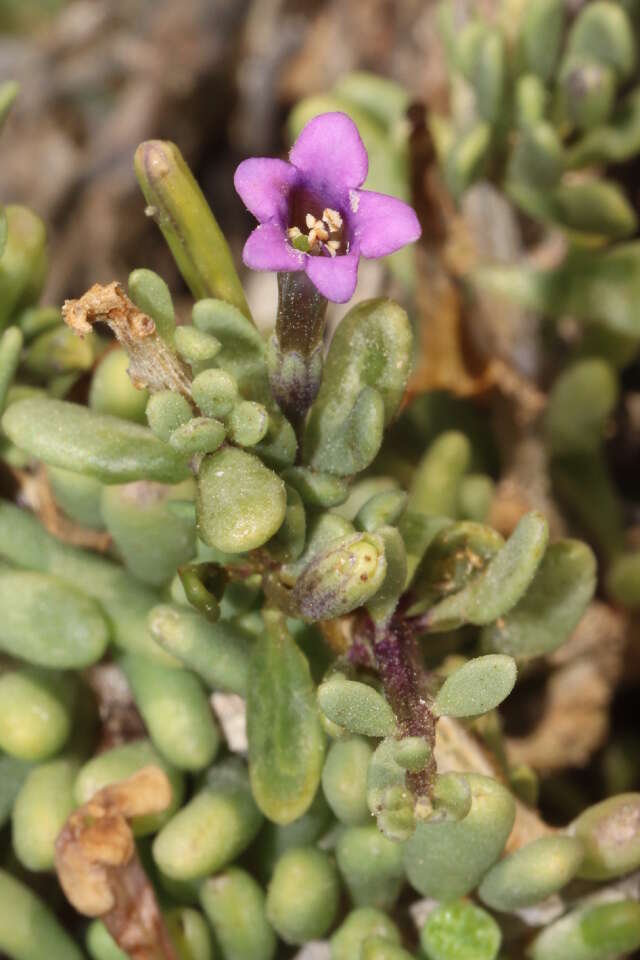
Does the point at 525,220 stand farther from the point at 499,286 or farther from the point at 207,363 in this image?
the point at 207,363

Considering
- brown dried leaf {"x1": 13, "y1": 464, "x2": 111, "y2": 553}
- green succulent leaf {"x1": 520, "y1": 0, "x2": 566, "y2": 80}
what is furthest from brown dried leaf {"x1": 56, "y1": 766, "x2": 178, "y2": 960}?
green succulent leaf {"x1": 520, "y1": 0, "x2": 566, "y2": 80}

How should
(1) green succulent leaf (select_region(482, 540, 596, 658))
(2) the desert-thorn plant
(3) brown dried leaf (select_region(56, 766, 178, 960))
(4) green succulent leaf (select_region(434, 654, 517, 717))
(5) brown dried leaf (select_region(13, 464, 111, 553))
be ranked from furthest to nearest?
(5) brown dried leaf (select_region(13, 464, 111, 553)) → (1) green succulent leaf (select_region(482, 540, 596, 658)) → (3) brown dried leaf (select_region(56, 766, 178, 960)) → (2) the desert-thorn plant → (4) green succulent leaf (select_region(434, 654, 517, 717))

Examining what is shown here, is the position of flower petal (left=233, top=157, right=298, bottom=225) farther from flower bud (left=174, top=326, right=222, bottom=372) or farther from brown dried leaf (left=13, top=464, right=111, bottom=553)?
brown dried leaf (left=13, top=464, right=111, bottom=553)

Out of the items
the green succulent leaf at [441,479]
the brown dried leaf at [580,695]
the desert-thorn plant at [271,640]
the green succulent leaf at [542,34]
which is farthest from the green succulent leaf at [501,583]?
the green succulent leaf at [542,34]

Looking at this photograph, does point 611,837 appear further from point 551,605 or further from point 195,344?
point 195,344

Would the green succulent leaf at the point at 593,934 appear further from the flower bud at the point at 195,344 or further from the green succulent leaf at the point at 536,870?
the flower bud at the point at 195,344
